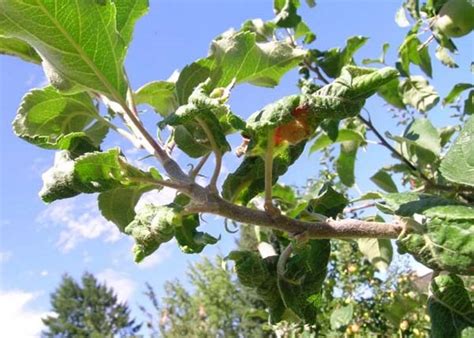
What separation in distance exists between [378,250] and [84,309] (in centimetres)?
4406

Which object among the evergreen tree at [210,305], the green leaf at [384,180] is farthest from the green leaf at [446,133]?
the evergreen tree at [210,305]

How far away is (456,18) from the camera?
1.78m

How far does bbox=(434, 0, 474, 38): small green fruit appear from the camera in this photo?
1.74 metres

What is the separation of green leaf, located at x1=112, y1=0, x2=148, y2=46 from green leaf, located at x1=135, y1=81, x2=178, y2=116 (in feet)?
0.50

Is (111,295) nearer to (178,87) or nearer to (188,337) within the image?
(188,337)

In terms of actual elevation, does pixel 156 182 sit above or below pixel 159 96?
below

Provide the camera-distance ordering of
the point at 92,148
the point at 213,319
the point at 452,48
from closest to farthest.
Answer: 1. the point at 92,148
2. the point at 452,48
3. the point at 213,319

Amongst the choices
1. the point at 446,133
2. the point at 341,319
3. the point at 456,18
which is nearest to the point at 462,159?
the point at 456,18

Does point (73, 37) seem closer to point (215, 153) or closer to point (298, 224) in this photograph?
point (215, 153)

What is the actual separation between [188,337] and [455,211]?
15034 millimetres

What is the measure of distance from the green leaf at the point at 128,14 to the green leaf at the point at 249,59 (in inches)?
6.0

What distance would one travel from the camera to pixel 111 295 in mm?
44812

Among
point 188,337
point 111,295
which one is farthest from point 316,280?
point 111,295

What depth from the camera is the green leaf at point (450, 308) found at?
86cm
